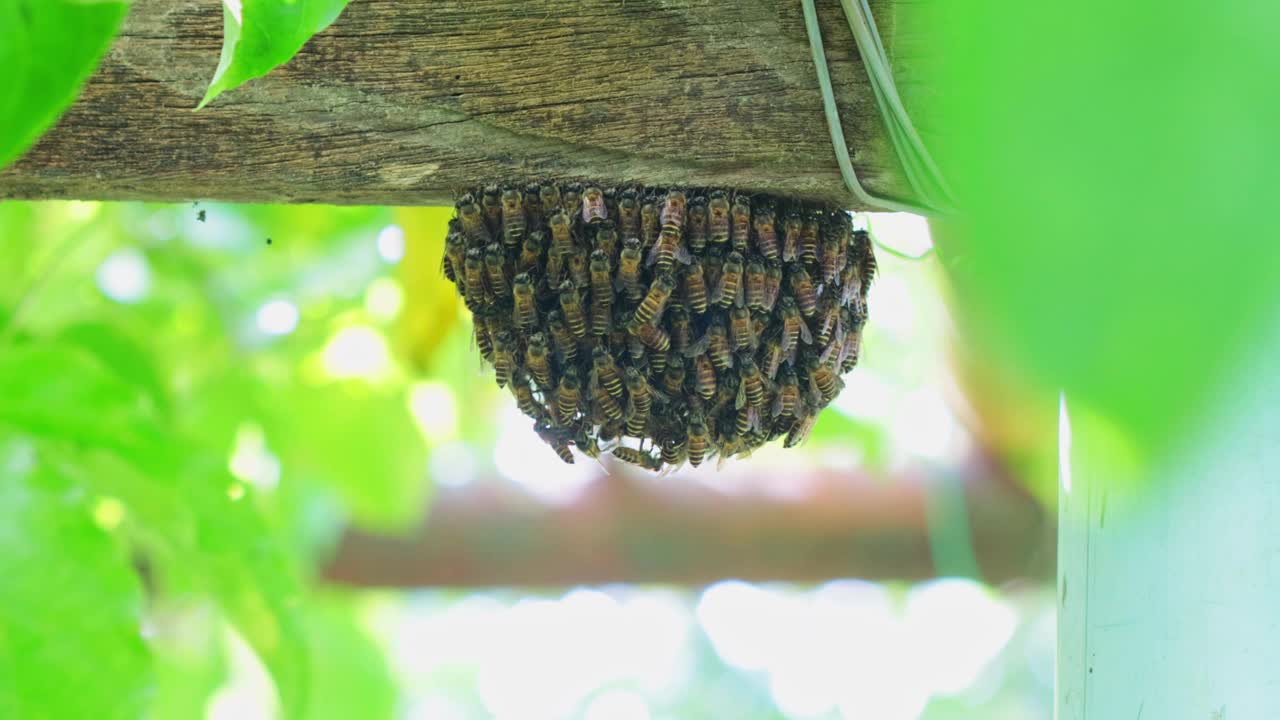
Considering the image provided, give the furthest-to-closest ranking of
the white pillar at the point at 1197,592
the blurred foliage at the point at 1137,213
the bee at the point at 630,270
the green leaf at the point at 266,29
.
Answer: the bee at the point at 630,270 < the white pillar at the point at 1197,592 < the green leaf at the point at 266,29 < the blurred foliage at the point at 1137,213

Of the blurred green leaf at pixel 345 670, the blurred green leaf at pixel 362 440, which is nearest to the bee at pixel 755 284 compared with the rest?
the blurred green leaf at pixel 362 440

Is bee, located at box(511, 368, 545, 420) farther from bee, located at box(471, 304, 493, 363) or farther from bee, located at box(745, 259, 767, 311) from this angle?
bee, located at box(745, 259, 767, 311)

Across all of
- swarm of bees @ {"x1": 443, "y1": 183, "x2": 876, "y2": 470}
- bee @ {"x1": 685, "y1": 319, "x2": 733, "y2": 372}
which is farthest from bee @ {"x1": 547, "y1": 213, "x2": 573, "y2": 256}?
bee @ {"x1": 685, "y1": 319, "x2": 733, "y2": 372}

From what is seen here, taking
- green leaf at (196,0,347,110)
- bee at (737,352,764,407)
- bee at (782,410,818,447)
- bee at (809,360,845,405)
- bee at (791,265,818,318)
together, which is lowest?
bee at (782,410,818,447)

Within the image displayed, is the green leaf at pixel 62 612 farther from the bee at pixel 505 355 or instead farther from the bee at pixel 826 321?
the bee at pixel 826 321

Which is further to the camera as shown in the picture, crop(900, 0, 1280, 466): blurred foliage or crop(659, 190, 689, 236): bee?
crop(659, 190, 689, 236): bee

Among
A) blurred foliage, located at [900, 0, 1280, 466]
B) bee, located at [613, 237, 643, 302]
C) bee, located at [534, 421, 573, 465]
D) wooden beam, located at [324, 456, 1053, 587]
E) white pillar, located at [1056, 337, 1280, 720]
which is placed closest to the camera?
blurred foliage, located at [900, 0, 1280, 466]

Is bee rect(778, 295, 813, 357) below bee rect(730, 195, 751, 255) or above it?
below

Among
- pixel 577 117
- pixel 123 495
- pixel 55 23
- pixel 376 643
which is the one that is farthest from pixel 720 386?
pixel 376 643
